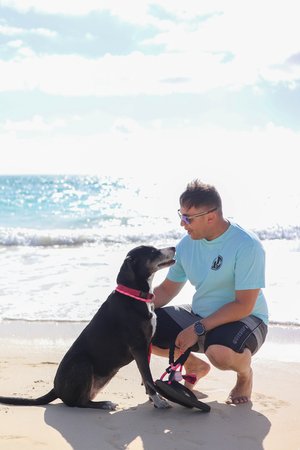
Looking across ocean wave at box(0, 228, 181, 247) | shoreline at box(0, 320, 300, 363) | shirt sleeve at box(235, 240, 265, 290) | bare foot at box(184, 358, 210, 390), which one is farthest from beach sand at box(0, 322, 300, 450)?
ocean wave at box(0, 228, 181, 247)

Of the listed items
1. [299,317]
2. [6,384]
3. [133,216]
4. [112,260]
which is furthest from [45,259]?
[133,216]

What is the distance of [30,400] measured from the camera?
399 centimetres

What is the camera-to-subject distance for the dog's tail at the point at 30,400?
13.0 feet

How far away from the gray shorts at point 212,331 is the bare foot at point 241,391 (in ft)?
0.60

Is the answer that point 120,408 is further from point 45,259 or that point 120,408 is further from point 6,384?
point 45,259

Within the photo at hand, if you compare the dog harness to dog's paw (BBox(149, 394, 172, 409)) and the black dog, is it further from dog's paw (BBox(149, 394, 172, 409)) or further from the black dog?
dog's paw (BBox(149, 394, 172, 409))

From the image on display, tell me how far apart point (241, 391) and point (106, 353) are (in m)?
0.96

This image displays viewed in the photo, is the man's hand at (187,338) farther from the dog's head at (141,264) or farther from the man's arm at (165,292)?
the man's arm at (165,292)

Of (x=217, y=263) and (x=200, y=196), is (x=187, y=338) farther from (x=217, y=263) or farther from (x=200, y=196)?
(x=200, y=196)

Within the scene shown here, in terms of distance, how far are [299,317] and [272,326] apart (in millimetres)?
486

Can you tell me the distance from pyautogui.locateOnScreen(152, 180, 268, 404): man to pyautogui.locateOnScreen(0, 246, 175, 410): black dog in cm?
30

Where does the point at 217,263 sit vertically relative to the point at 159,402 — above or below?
above

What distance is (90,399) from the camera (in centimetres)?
406

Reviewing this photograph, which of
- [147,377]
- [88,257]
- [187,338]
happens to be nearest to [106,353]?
[147,377]
